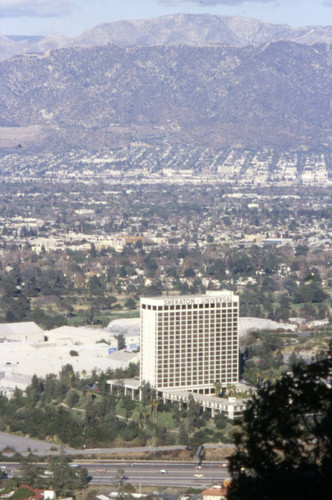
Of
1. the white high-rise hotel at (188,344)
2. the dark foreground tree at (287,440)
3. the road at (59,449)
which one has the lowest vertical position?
the road at (59,449)

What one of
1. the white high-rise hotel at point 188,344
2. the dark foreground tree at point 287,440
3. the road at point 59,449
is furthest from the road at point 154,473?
the dark foreground tree at point 287,440

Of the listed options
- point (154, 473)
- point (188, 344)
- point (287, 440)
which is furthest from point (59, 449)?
point (287, 440)

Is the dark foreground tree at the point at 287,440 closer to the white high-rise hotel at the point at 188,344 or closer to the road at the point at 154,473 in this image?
the road at the point at 154,473

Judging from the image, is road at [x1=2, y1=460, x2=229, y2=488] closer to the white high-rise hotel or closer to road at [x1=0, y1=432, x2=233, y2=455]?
road at [x1=0, y1=432, x2=233, y2=455]

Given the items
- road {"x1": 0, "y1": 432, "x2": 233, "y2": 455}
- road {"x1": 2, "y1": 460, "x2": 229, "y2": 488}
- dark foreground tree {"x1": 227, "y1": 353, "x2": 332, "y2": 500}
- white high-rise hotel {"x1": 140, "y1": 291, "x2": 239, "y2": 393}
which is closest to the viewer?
dark foreground tree {"x1": 227, "y1": 353, "x2": 332, "y2": 500}

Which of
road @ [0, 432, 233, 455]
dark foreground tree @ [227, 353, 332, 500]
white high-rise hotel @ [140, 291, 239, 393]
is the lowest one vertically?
road @ [0, 432, 233, 455]

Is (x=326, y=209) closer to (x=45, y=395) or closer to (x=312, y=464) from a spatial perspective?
(x=45, y=395)

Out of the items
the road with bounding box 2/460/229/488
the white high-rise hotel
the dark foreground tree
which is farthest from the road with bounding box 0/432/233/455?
the dark foreground tree

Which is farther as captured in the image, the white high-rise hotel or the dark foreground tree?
the white high-rise hotel
